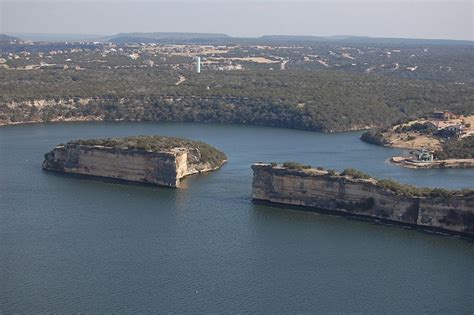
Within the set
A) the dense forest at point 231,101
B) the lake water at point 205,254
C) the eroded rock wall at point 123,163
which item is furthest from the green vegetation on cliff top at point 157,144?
the dense forest at point 231,101

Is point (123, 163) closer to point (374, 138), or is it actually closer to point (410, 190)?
point (410, 190)

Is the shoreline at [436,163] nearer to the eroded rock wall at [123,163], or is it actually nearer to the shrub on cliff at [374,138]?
the shrub on cliff at [374,138]

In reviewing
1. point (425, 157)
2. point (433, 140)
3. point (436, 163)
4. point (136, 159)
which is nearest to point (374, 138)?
point (433, 140)

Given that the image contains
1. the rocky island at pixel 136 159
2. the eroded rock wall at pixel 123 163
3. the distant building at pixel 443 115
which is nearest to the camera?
the eroded rock wall at pixel 123 163

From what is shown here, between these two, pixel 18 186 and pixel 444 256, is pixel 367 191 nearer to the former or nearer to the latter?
pixel 444 256

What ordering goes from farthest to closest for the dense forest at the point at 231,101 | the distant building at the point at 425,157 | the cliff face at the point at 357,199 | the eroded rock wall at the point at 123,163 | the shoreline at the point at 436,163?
the dense forest at the point at 231,101, the distant building at the point at 425,157, the shoreline at the point at 436,163, the eroded rock wall at the point at 123,163, the cliff face at the point at 357,199

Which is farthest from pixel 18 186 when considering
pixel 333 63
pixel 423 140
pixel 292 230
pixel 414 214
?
pixel 333 63

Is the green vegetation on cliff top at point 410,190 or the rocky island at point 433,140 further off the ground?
the green vegetation on cliff top at point 410,190
